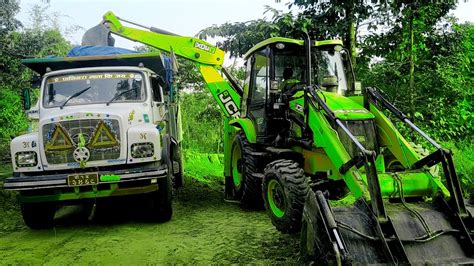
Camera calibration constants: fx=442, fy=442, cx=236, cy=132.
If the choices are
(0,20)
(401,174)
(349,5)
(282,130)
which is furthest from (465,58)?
(0,20)

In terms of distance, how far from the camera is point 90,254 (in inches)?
196

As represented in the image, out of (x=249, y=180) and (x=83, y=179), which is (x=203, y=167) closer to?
(x=249, y=180)

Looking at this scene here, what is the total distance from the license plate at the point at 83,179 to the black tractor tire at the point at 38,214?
803 millimetres

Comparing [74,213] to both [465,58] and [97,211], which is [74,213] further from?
[465,58]

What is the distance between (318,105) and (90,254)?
3.23m

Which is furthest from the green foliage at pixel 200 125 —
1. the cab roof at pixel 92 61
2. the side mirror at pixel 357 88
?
the side mirror at pixel 357 88

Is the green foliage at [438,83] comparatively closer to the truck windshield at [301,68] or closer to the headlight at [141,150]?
the truck windshield at [301,68]

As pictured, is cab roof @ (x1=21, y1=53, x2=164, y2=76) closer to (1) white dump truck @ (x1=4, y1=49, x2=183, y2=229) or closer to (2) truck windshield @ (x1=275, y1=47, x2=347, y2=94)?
(1) white dump truck @ (x1=4, y1=49, x2=183, y2=229)

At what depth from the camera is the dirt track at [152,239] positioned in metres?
4.79

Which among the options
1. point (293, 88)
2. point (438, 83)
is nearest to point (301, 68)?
point (293, 88)

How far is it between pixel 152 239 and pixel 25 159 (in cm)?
206

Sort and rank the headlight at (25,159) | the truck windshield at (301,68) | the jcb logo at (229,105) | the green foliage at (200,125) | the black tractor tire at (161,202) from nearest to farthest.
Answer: the headlight at (25,159) → the black tractor tire at (161,202) → the truck windshield at (301,68) → the jcb logo at (229,105) → the green foliage at (200,125)

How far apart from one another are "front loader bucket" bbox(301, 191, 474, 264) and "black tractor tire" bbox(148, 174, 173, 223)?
2601 mm

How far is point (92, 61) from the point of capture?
7.35m
